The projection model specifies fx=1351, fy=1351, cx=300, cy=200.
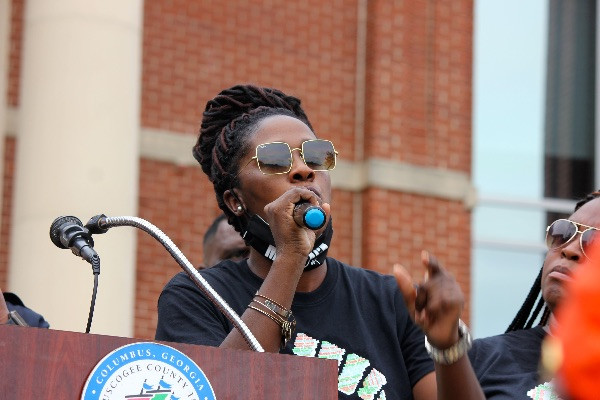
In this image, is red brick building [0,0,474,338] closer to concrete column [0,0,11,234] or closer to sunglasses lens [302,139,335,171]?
concrete column [0,0,11,234]

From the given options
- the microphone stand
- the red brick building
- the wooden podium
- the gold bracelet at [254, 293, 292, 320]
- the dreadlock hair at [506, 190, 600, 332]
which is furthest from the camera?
the red brick building

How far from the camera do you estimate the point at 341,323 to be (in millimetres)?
3939

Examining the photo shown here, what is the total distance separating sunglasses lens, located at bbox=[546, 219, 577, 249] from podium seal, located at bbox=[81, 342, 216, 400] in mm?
1787

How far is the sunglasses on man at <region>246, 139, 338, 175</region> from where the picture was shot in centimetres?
403

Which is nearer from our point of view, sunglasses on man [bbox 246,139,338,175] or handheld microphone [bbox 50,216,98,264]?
handheld microphone [bbox 50,216,98,264]

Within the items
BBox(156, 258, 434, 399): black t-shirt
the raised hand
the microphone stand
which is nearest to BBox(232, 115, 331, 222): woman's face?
BBox(156, 258, 434, 399): black t-shirt

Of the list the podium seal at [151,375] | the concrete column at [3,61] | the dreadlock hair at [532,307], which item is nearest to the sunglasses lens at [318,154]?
the dreadlock hair at [532,307]

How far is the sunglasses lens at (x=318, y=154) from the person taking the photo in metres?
4.05

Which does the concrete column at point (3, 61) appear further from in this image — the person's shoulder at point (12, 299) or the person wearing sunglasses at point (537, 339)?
the person wearing sunglasses at point (537, 339)

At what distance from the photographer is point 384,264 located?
34.0 ft

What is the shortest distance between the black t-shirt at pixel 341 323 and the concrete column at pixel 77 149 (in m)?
4.28

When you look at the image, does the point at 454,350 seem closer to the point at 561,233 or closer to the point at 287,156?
the point at 287,156

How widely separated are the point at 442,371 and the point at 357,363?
1.66ft

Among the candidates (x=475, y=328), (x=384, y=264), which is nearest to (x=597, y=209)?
(x=384, y=264)
